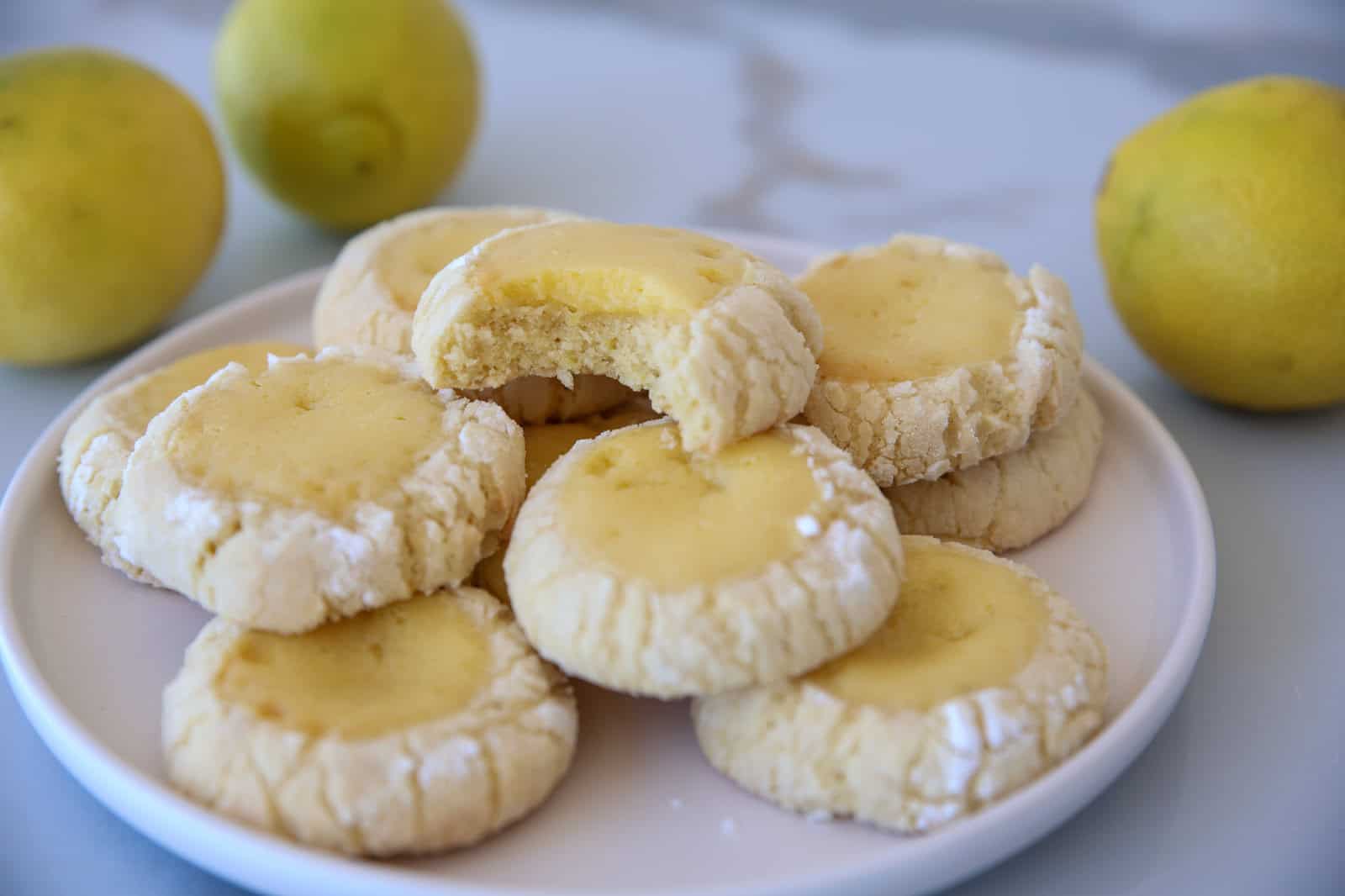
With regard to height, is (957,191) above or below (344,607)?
below

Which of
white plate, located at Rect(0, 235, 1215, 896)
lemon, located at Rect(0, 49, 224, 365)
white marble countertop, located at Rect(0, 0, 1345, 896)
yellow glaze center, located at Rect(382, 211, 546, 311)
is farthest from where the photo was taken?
lemon, located at Rect(0, 49, 224, 365)

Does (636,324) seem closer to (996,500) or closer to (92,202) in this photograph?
(996,500)

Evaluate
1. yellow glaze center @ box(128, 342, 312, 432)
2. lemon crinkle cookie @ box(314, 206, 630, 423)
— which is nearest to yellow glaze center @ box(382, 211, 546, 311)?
lemon crinkle cookie @ box(314, 206, 630, 423)

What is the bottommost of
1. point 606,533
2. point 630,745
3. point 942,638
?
point 630,745

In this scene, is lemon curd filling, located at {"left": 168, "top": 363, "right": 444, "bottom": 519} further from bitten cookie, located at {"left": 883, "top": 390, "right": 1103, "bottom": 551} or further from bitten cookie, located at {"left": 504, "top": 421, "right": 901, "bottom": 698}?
bitten cookie, located at {"left": 883, "top": 390, "right": 1103, "bottom": 551}

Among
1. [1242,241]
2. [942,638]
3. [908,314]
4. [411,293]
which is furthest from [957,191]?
[942,638]

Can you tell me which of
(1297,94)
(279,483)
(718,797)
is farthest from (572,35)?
(718,797)
